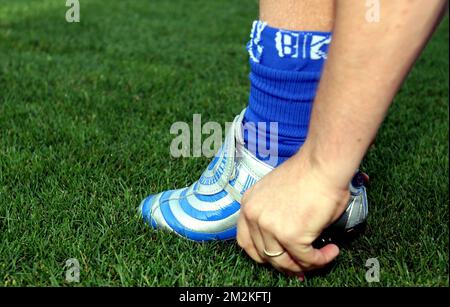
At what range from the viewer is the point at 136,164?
1702mm

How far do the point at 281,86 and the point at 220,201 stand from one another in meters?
0.29

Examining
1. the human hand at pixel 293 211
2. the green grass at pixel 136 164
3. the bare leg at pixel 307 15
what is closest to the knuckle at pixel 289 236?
the human hand at pixel 293 211

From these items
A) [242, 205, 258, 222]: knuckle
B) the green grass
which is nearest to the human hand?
[242, 205, 258, 222]: knuckle

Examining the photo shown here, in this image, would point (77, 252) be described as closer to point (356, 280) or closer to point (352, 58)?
point (356, 280)

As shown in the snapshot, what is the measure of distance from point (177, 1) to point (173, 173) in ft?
12.2

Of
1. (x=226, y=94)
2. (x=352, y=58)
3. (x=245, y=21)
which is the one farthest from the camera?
(x=245, y=21)

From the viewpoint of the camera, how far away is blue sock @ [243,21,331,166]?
1109 millimetres

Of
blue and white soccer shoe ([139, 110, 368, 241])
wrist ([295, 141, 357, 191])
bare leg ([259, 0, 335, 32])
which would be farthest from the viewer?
blue and white soccer shoe ([139, 110, 368, 241])

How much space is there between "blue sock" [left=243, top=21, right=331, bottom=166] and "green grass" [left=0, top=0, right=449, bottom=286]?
0.23m

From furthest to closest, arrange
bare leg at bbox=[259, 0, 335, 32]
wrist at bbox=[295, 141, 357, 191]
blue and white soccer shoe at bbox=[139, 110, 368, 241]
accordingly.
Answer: blue and white soccer shoe at bbox=[139, 110, 368, 241], bare leg at bbox=[259, 0, 335, 32], wrist at bbox=[295, 141, 357, 191]

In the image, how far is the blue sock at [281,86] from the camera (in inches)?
43.7

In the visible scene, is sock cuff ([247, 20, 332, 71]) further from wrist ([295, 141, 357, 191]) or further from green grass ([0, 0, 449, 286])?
green grass ([0, 0, 449, 286])

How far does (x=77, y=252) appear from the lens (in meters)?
1.22

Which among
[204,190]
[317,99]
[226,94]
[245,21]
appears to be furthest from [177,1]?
[317,99]
